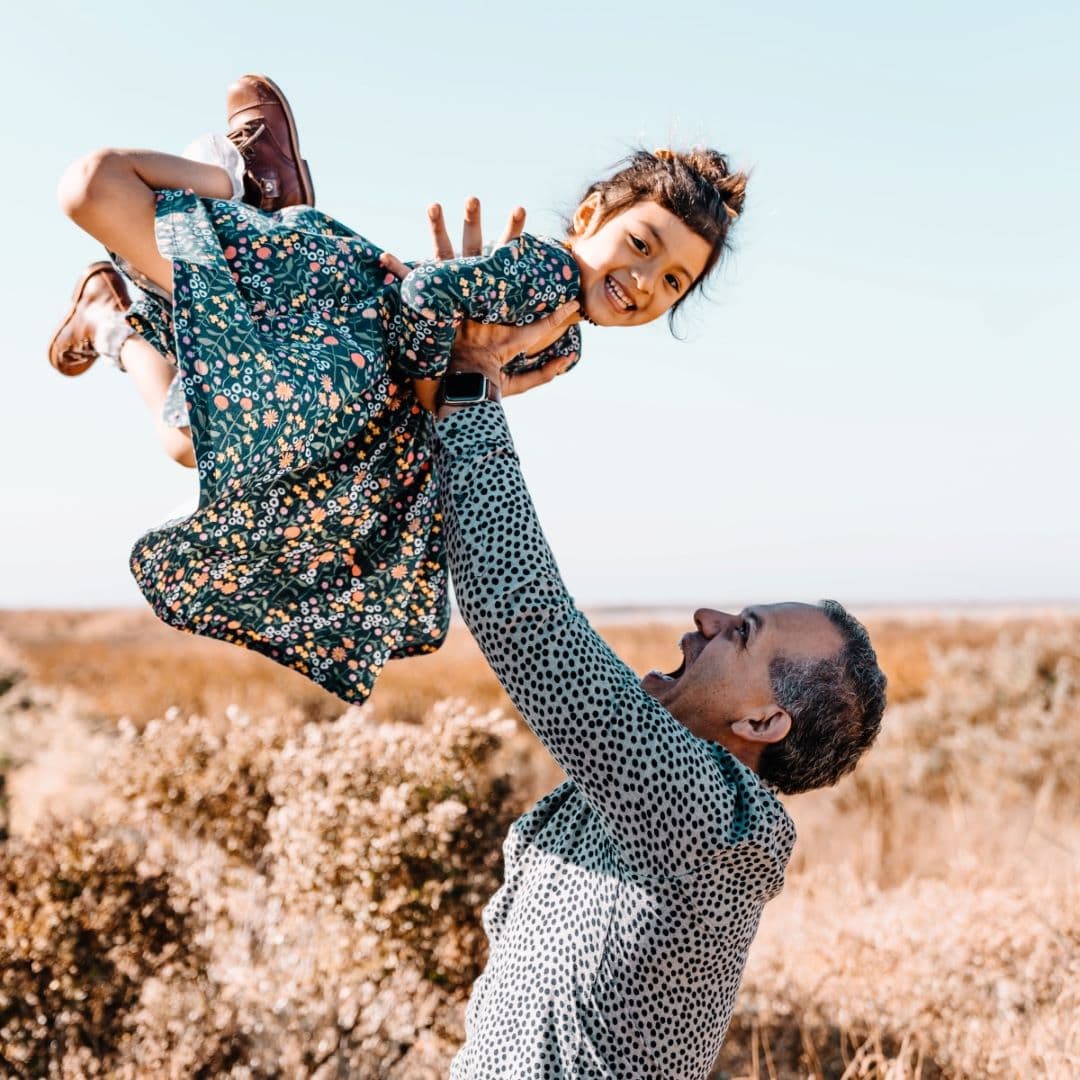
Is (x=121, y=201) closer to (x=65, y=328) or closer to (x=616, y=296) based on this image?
(x=65, y=328)

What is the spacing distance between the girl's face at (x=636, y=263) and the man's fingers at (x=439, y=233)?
1.04ft

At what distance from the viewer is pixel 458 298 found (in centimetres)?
195

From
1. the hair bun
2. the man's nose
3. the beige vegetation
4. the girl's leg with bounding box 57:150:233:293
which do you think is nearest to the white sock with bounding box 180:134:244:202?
the girl's leg with bounding box 57:150:233:293

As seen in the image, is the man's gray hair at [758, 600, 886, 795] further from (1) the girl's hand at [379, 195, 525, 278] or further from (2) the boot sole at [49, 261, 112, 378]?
(2) the boot sole at [49, 261, 112, 378]

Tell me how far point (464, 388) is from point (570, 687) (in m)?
0.52

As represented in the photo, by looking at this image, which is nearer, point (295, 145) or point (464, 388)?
point (464, 388)

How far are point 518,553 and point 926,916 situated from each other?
174 inches

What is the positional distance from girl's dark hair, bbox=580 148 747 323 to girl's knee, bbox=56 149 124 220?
1.00 meters

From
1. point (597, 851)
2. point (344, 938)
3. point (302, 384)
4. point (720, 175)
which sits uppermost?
point (720, 175)

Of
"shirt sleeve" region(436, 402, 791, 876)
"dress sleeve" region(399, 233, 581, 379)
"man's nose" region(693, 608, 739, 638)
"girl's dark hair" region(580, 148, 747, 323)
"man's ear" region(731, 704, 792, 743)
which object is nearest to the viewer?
"shirt sleeve" region(436, 402, 791, 876)

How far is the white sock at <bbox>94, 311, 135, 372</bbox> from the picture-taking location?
2191 millimetres

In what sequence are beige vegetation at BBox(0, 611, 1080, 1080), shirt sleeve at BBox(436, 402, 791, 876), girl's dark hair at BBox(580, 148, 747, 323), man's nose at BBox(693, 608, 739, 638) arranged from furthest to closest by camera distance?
1. beige vegetation at BBox(0, 611, 1080, 1080)
2. girl's dark hair at BBox(580, 148, 747, 323)
3. man's nose at BBox(693, 608, 739, 638)
4. shirt sleeve at BBox(436, 402, 791, 876)

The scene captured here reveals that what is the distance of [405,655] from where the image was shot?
7.79 ft

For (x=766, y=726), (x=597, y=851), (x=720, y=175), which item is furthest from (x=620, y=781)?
(x=720, y=175)
